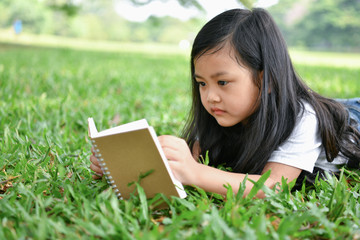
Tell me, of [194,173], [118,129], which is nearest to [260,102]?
[194,173]

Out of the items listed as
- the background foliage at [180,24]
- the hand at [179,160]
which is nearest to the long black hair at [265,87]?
the hand at [179,160]

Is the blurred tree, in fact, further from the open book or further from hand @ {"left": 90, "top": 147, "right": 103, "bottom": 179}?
the open book

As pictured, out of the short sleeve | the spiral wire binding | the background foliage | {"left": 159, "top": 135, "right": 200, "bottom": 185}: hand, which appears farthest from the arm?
the background foliage

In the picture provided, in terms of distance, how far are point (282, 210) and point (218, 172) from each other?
9.7 inches

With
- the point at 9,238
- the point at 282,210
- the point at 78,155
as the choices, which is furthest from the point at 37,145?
the point at 282,210

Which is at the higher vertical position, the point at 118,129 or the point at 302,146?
the point at 118,129

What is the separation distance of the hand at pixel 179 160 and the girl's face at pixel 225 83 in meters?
0.28

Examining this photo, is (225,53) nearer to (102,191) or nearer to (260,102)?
(260,102)

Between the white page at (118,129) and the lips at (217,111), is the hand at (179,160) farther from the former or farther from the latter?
the lips at (217,111)

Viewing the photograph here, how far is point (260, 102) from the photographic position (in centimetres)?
154

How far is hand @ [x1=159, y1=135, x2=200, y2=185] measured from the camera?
4.19 feet

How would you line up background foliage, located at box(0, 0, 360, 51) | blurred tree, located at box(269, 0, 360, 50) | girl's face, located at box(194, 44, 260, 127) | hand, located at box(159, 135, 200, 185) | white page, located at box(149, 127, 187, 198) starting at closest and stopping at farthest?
white page, located at box(149, 127, 187, 198), hand, located at box(159, 135, 200, 185), girl's face, located at box(194, 44, 260, 127), blurred tree, located at box(269, 0, 360, 50), background foliage, located at box(0, 0, 360, 51)

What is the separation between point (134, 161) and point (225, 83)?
1.52 ft

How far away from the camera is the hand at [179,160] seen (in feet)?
4.19
